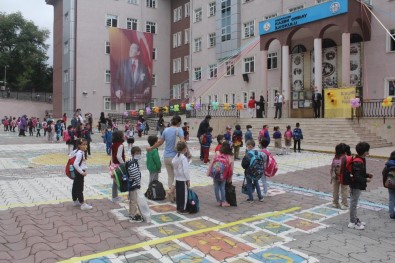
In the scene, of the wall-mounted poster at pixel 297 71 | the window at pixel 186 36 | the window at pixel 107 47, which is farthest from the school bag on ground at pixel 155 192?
the window at pixel 186 36

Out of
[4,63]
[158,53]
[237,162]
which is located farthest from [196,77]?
[4,63]

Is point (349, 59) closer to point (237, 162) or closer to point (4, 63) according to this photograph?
point (237, 162)

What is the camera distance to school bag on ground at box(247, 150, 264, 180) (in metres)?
8.46

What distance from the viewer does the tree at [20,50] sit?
61.8m

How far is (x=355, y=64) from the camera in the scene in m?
26.6

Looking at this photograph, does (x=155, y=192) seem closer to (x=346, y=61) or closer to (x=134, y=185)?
(x=134, y=185)

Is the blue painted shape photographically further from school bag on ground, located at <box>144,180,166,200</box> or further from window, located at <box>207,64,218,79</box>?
window, located at <box>207,64,218,79</box>

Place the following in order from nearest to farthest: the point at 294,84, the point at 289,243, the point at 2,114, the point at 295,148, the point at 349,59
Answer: the point at 289,243 < the point at 295,148 < the point at 349,59 < the point at 294,84 < the point at 2,114

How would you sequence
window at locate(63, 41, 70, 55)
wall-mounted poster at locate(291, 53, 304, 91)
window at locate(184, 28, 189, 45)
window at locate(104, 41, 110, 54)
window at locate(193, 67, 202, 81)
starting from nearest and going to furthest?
wall-mounted poster at locate(291, 53, 304, 91) → window at locate(193, 67, 202, 81) → window at locate(63, 41, 70, 55) → window at locate(104, 41, 110, 54) → window at locate(184, 28, 189, 45)

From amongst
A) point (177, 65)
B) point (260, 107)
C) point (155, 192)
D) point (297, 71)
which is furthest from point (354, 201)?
point (177, 65)

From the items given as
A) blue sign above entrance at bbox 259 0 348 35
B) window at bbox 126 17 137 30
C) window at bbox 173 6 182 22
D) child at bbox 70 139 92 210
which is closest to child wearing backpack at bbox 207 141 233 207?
child at bbox 70 139 92 210

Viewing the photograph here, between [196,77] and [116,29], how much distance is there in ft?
34.5

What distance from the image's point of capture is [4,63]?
2411 inches

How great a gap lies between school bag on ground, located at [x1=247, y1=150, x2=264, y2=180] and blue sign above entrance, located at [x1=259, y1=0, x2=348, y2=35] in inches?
761
